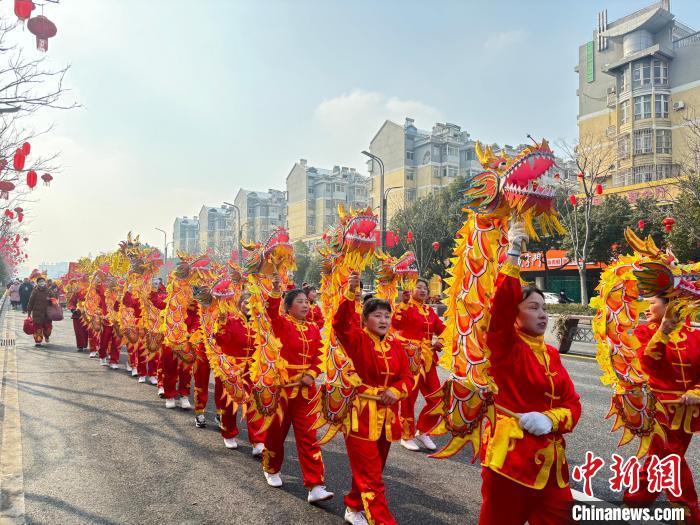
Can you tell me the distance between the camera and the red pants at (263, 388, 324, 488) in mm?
4211

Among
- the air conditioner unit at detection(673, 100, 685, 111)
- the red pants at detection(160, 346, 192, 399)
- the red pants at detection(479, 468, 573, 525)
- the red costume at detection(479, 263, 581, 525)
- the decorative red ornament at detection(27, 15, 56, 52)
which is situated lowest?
the red pants at detection(160, 346, 192, 399)

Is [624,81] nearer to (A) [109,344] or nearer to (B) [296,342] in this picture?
(A) [109,344]

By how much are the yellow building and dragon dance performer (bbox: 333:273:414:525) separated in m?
30.3

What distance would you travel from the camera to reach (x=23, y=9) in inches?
227

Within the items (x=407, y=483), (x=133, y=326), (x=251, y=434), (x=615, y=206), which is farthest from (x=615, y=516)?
(x=615, y=206)

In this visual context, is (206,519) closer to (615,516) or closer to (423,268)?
(615,516)

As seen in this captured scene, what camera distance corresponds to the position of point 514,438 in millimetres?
2602

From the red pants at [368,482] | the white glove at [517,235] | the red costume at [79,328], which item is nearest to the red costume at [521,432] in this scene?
the white glove at [517,235]

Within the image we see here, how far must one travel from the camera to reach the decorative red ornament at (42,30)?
230 inches

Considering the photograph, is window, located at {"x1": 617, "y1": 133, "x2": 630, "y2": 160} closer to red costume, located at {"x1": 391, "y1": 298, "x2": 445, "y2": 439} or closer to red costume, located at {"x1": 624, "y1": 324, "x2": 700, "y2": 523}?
red costume, located at {"x1": 391, "y1": 298, "x2": 445, "y2": 439}

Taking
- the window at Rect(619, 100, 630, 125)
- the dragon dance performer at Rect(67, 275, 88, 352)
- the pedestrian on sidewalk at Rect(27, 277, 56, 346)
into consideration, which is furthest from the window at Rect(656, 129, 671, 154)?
the pedestrian on sidewalk at Rect(27, 277, 56, 346)

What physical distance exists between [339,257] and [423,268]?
26.8 meters

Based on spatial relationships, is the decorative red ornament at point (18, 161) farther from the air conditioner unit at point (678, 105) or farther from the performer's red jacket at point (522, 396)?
the air conditioner unit at point (678, 105)

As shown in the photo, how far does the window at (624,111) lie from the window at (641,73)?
121 cm
